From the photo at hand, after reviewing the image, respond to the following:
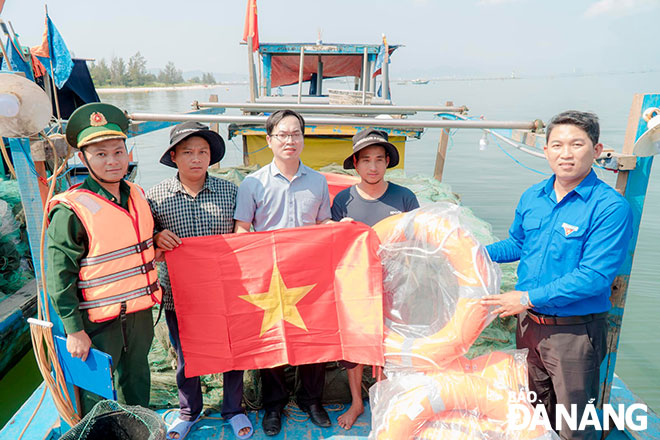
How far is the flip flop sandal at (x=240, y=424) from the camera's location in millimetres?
2747

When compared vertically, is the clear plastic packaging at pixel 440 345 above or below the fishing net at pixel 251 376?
above

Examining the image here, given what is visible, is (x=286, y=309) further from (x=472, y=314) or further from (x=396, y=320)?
(x=472, y=314)

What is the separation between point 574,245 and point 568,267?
116mm

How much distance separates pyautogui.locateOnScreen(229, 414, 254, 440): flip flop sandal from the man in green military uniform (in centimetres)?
81

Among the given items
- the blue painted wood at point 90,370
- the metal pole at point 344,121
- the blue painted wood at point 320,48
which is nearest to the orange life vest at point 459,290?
the metal pole at point 344,121

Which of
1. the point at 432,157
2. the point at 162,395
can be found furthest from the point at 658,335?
the point at 432,157

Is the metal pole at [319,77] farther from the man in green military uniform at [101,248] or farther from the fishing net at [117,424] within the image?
the fishing net at [117,424]

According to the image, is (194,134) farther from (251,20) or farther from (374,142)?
(251,20)

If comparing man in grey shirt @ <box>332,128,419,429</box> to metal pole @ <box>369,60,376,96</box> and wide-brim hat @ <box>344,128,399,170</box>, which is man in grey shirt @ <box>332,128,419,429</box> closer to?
wide-brim hat @ <box>344,128,399,170</box>

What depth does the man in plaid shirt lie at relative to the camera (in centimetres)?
253

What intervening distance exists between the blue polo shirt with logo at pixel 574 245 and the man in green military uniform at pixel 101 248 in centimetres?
209

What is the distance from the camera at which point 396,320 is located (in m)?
2.69

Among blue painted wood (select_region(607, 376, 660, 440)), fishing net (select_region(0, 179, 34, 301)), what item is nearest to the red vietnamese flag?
blue painted wood (select_region(607, 376, 660, 440))

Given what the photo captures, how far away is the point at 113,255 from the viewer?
2285mm
